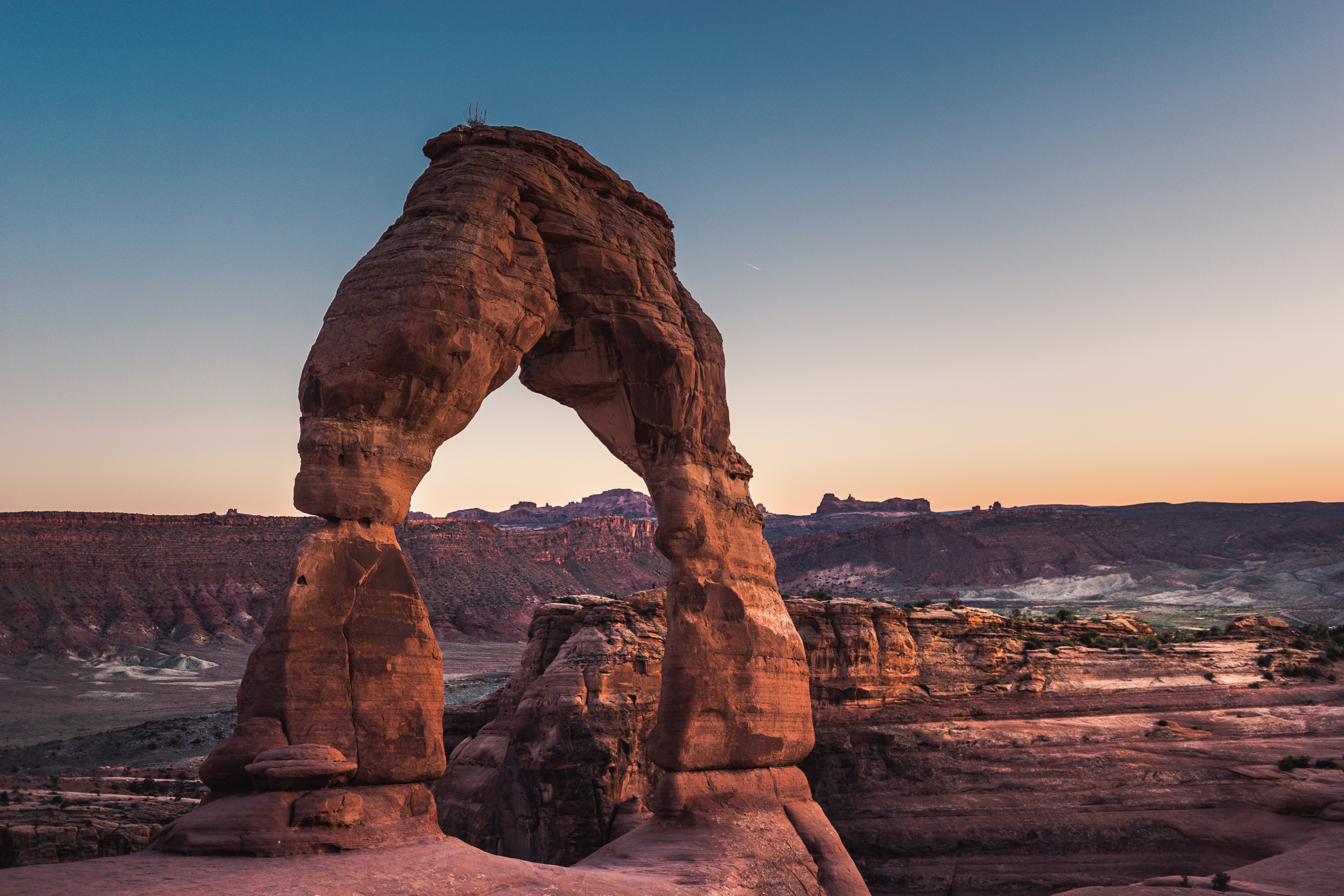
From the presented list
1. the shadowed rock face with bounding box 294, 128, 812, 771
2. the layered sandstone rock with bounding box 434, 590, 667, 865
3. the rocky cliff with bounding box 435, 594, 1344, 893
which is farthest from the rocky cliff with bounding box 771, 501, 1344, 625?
the shadowed rock face with bounding box 294, 128, 812, 771

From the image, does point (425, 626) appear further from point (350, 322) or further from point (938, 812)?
point (938, 812)

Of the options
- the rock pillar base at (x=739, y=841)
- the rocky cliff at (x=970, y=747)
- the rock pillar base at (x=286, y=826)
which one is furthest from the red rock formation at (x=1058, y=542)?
the rock pillar base at (x=286, y=826)

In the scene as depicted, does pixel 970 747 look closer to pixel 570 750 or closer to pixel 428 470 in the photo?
pixel 570 750

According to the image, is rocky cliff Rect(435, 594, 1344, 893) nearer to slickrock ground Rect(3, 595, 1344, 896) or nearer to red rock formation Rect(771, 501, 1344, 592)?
slickrock ground Rect(3, 595, 1344, 896)

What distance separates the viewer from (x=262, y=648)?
11.3m

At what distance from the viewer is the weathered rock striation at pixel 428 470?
11250 mm

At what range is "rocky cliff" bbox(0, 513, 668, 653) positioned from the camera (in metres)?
77.1

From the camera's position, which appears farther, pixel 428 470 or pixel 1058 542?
pixel 1058 542

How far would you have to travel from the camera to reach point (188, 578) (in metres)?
86.3

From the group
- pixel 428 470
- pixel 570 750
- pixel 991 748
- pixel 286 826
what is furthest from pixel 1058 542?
pixel 286 826

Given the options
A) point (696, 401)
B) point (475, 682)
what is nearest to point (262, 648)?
point (696, 401)

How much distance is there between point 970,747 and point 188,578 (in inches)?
3202

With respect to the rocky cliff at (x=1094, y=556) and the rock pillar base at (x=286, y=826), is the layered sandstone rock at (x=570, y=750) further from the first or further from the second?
the rocky cliff at (x=1094, y=556)

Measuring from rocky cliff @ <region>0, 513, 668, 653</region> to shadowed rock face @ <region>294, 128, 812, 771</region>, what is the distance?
51.9 m
